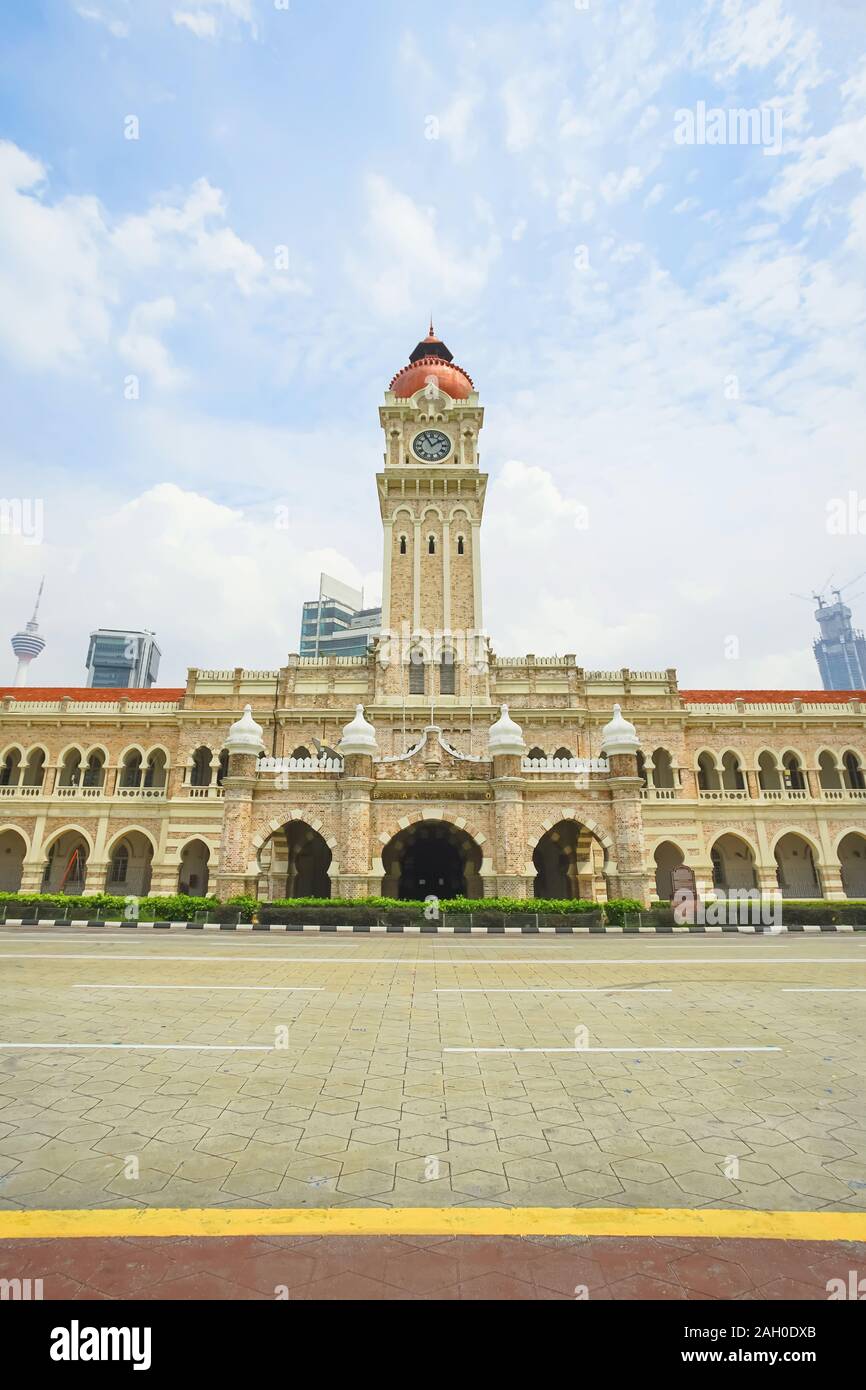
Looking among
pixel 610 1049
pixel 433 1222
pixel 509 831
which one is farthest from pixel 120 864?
pixel 433 1222

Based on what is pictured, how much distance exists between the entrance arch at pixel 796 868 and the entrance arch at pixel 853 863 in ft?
4.43

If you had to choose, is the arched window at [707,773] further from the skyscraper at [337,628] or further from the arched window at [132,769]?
the skyscraper at [337,628]

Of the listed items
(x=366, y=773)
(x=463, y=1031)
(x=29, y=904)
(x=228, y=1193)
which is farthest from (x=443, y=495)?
(x=228, y=1193)

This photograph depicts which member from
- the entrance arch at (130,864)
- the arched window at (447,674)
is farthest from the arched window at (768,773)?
the entrance arch at (130,864)

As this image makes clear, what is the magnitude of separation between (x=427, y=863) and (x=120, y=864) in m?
14.7

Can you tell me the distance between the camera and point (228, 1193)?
3.26 metres

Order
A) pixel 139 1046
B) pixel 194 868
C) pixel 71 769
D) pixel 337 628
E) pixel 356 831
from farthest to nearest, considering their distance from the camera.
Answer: pixel 337 628 → pixel 71 769 → pixel 194 868 → pixel 356 831 → pixel 139 1046

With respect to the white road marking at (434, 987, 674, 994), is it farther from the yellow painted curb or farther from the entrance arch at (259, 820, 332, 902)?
the entrance arch at (259, 820, 332, 902)

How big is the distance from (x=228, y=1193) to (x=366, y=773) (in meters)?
16.8

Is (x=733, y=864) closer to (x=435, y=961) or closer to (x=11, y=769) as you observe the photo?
(x=435, y=961)

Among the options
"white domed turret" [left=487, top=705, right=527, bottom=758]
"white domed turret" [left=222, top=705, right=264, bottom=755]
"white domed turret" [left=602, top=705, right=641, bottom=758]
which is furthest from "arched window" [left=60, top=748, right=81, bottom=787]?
"white domed turret" [left=602, top=705, right=641, bottom=758]

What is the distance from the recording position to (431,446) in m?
32.5

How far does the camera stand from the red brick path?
2.50m
